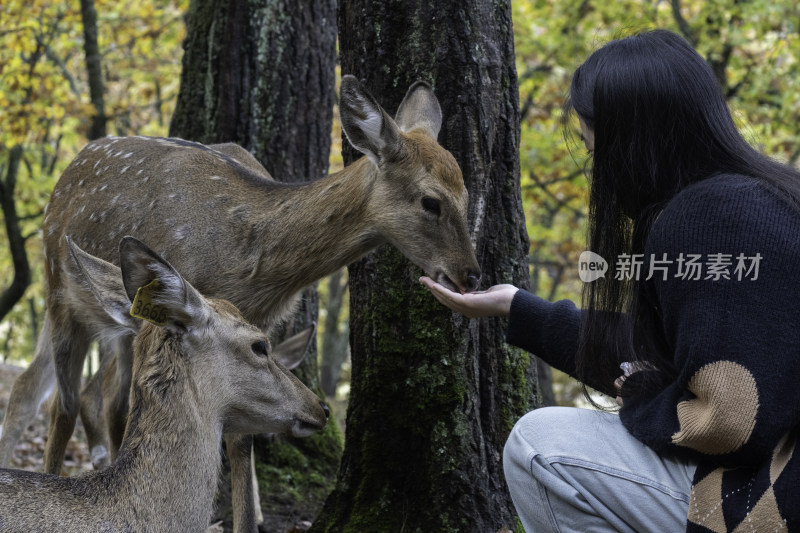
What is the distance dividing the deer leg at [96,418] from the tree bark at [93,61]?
226 inches

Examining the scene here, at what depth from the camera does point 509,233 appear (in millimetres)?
4832

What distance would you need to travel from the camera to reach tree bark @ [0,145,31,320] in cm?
1169

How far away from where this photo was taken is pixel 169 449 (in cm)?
351

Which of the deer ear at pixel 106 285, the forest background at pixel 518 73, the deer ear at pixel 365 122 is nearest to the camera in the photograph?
the deer ear at pixel 106 285

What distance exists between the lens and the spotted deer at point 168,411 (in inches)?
130

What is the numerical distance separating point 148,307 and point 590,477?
1822 mm

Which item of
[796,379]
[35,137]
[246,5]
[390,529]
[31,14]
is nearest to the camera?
[796,379]

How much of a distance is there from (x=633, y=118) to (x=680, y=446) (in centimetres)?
121

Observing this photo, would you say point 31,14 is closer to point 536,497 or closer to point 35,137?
point 35,137

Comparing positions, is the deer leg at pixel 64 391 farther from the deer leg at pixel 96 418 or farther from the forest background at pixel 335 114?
the forest background at pixel 335 114

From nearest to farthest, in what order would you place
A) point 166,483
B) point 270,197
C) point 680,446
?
point 680,446 → point 166,483 → point 270,197

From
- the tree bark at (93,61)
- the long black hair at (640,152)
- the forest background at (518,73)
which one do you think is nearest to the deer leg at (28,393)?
the long black hair at (640,152)

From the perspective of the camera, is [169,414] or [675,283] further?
[169,414]

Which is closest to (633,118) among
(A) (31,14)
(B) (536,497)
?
(B) (536,497)
